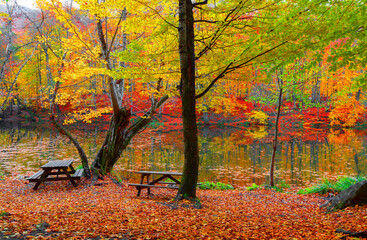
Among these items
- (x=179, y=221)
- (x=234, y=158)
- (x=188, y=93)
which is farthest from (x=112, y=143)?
(x=234, y=158)

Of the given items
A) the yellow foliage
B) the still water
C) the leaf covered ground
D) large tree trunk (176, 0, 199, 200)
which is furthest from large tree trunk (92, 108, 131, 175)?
the yellow foliage

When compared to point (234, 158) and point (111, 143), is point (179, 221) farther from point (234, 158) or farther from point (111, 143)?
point (234, 158)

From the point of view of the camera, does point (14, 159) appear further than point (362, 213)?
Yes

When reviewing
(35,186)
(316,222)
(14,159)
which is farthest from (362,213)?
(14,159)

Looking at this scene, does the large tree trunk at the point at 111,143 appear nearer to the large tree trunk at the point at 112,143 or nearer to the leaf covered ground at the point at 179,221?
the large tree trunk at the point at 112,143

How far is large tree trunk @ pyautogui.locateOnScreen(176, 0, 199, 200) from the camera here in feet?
17.1

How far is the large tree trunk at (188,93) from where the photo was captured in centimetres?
520

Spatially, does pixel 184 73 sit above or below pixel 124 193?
above

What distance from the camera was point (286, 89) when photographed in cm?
906

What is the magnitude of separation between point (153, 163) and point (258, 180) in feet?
17.8

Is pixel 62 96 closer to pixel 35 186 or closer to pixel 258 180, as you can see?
pixel 35 186

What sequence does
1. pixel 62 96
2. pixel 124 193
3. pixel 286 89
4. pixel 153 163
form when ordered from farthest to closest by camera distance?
1. pixel 153 163
2. pixel 62 96
3. pixel 286 89
4. pixel 124 193

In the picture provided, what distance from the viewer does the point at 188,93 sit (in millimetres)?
5340

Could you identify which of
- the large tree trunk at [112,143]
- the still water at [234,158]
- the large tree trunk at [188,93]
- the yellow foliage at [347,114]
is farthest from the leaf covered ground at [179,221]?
the yellow foliage at [347,114]
